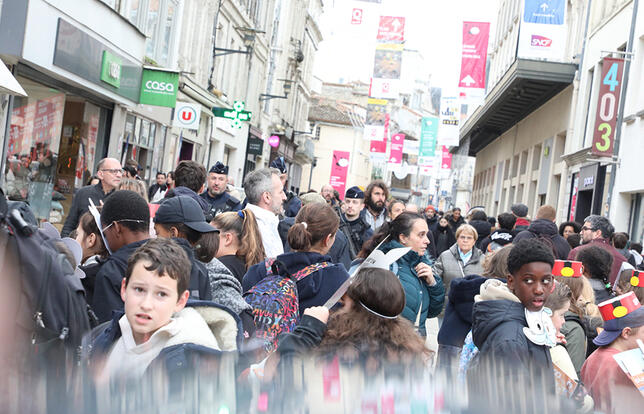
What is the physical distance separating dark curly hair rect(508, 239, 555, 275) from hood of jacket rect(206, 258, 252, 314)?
1.32 m

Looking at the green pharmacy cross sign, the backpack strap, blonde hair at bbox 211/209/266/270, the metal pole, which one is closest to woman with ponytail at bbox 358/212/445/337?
blonde hair at bbox 211/209/266/270

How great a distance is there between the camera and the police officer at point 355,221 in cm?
856

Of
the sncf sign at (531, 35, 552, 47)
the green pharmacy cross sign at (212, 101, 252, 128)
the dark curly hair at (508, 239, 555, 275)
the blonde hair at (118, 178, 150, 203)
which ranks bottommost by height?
the dark curly hair at (508, 239, 555, 275)

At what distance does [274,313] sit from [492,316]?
1.16 meters

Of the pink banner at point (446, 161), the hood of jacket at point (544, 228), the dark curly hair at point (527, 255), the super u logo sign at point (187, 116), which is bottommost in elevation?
the dark curly hair at point (527, 255)

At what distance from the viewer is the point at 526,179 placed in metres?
30.0

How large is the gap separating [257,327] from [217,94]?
79.3 ft

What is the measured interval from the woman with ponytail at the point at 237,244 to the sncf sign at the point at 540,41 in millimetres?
15332

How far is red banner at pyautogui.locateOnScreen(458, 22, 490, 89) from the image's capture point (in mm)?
24828

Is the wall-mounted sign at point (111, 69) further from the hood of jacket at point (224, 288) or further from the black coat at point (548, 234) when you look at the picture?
the hood of jacket at point (224, 288)

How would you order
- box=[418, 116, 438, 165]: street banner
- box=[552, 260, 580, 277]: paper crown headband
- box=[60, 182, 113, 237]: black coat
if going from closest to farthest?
box=[552, 260, 580, 277]: paper crown headband
box=[60, 182, 113, 237]: black coat
box=[418, 116, 438, 165]: street banner

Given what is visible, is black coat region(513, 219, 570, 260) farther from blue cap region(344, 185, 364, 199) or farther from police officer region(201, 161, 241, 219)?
police officer region(201, 161, 241, 219)

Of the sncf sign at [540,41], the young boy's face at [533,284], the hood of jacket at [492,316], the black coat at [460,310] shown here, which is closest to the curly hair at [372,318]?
the hood of jacket at [492,316]

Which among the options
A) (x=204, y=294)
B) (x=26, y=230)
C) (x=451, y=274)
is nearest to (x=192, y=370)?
(x=26, y=230)
